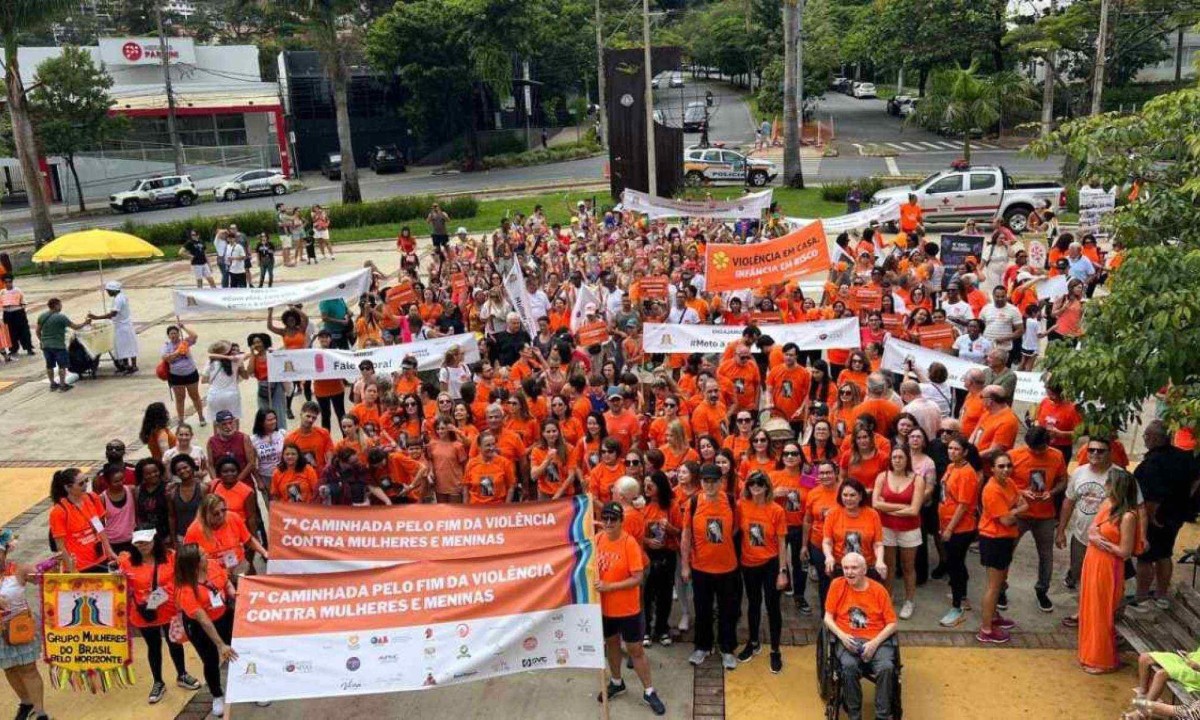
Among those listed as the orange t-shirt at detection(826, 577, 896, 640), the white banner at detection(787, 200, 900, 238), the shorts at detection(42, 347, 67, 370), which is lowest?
the shorts at detection(42, 347, 67, 370)

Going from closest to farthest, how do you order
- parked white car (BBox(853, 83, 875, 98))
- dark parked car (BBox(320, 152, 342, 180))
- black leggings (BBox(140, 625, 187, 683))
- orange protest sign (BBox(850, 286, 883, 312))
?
black leggings (BBox(140, 625, 187, 683))
orange protest sign (BBox(850, 286, 883, 312))
dark parked car (BBox(320, 152, 342, 180))
parked white car (BBox(853, 83, 875, 98))

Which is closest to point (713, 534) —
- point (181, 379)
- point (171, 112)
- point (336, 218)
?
point (181, 379)

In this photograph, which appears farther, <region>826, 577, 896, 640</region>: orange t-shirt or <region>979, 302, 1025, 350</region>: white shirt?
<region>979, 302, 1025, 350</region>: white shirt

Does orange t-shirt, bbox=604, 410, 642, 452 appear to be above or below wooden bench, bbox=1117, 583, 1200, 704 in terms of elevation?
above

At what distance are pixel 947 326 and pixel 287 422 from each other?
343 inches

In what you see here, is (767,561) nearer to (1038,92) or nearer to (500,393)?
(500,393)

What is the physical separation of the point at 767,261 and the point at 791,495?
20.8ft

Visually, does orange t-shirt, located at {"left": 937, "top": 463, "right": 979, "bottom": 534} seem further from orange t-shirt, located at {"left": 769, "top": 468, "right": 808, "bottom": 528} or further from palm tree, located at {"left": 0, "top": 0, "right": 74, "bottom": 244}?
palm tree, located at {"left": 0, "top": 0, "right": 74, "bottom": 244}

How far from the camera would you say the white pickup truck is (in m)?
25.1

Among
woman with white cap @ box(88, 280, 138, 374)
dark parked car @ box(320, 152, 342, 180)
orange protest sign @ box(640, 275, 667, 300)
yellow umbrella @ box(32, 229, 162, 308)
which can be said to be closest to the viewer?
orange protest sign @ box(640, 275, 667, 300)

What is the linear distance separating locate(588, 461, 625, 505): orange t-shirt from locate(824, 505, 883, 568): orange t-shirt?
5.90ft

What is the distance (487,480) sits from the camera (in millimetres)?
8641

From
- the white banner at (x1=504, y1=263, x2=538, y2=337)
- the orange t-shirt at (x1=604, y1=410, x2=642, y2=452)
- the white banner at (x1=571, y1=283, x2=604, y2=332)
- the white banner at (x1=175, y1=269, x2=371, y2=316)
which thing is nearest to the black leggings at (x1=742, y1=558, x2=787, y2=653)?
the orange t-shirt at (x1=604, y1=410, x2=642, y2=452)

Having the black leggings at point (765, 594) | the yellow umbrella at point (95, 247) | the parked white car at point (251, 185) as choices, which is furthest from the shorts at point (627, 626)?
the parked white car at point (251, 185)
